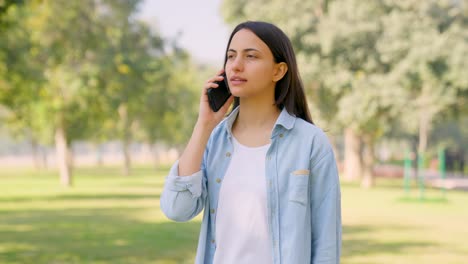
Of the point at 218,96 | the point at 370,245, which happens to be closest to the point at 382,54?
the point at 370,245

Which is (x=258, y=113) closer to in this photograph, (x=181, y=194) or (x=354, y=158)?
(x=181, y=194)

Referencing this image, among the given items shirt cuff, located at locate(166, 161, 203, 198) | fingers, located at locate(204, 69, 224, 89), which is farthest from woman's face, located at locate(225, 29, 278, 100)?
shirt cuff, located at locate(166, 161, 203, 198)

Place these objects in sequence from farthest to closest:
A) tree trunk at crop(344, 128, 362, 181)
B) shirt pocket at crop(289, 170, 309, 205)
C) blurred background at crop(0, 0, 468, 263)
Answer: tree trunk at crop(344, 128, 362, 181)
blurred background at crop(0, 0, 468, 263)
shirt pocket at crop(289, 170, 309, 205)

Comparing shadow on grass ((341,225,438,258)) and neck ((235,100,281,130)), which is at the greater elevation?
neck ((235,100,281,130))

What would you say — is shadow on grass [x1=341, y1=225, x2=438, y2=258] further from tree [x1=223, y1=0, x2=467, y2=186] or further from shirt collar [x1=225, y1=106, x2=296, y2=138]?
tree [x1=223, y1=0, x2=467, y2=186]

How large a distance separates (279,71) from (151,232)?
11.8 m

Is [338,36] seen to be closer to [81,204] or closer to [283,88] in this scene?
[81,204]

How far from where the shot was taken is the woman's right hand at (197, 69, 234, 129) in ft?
9.99

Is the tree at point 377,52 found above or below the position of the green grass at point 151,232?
above

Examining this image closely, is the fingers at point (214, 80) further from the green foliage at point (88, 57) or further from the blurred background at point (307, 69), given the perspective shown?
the green foliage at point (88, 57)

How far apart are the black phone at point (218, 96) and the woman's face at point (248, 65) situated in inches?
6.1

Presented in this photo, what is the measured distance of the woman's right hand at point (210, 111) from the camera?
3045 millimetres

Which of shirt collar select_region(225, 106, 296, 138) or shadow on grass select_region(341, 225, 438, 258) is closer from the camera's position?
shirt collar select_region(225, 106, 296, 138)

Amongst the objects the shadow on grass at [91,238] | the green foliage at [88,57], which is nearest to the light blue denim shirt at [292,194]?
the shadow on grass at [91,238]
